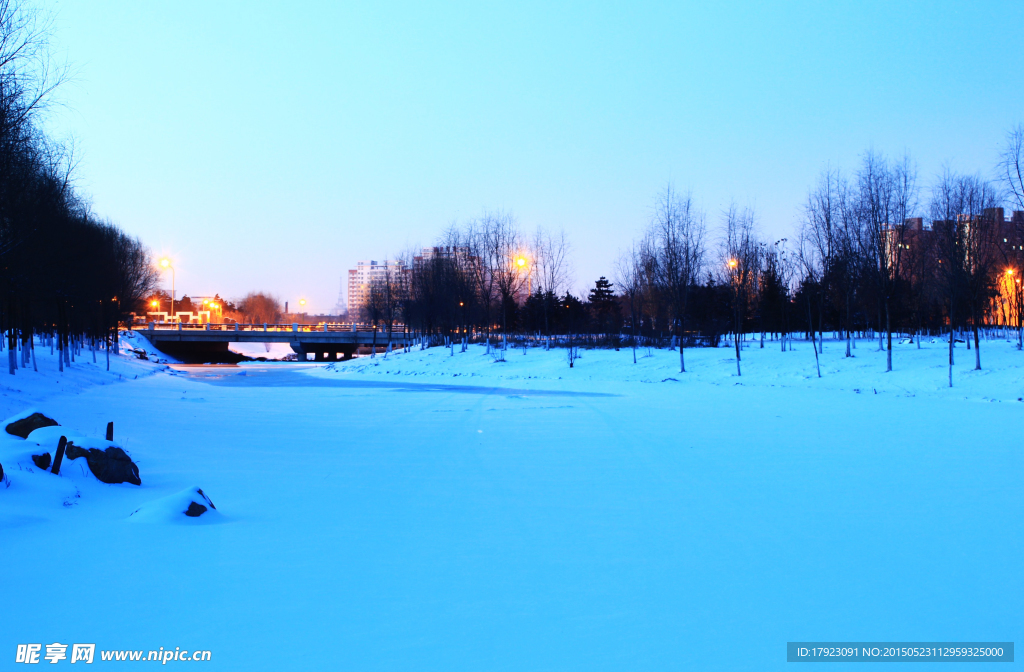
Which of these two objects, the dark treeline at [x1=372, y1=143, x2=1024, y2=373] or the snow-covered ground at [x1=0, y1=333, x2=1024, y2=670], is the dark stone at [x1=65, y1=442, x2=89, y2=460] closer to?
the snow-covered ground at [x1=0, y1=333, x2=1024, y2=670]

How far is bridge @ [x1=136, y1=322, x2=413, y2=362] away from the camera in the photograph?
256 feet

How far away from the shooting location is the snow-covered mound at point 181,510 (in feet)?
24.5

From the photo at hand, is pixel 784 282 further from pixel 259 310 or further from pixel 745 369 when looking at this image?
pixel 259 310

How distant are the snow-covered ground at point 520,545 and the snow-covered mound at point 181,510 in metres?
0.04

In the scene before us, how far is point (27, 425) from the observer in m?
9.88

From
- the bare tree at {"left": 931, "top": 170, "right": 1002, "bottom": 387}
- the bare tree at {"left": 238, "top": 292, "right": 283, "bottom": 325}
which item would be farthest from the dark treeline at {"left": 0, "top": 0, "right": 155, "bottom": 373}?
the bare tree at {"left": 238, "top": 292, "right": 283, "bottom": 325}

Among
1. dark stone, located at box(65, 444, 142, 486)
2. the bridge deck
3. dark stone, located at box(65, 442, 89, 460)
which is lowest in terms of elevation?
dark stone, located at box(65, 444, 142, 486)

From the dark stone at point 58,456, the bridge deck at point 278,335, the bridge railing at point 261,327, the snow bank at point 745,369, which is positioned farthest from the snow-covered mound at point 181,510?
the bridge railing at point 261,327

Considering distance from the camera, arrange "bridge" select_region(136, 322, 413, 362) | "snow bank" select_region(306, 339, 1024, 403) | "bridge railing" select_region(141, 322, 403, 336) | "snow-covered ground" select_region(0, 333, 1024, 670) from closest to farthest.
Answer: "snow-covered ground" select_region(0, 333, 1024, 670) < "snow bank" select_region(306, 339, 1024, 403) < "bridge" select_region(136, 322, 413, 362) < "bridge railing" select_region(141, 322, 403, 336)

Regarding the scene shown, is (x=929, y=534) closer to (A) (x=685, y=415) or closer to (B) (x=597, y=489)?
(B) (x=597, y=489)

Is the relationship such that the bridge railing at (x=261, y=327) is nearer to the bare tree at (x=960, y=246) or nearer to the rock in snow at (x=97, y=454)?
the bare tree at (x=960, y=246)

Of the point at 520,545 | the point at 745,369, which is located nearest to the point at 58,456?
the point at 520,545

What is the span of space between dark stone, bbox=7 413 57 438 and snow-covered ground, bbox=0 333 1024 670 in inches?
53.2

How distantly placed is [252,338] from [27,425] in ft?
237
